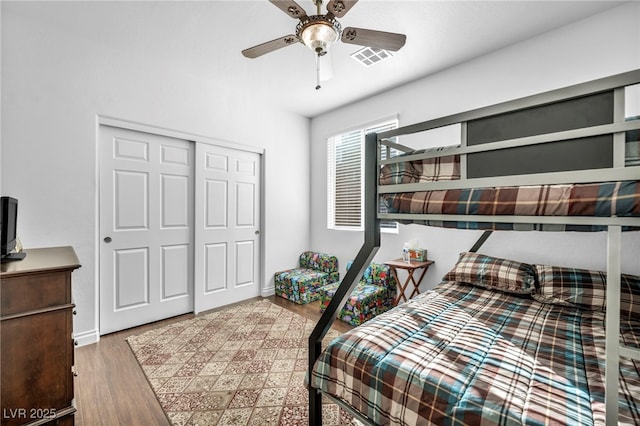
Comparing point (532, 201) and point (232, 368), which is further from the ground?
point (532, 201)

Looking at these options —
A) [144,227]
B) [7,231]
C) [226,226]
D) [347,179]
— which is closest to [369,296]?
[347,179]

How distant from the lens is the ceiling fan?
1.52 meters

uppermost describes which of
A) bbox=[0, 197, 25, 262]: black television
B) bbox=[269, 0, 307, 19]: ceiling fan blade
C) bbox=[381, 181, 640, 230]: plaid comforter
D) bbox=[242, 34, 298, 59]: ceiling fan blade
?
bbox=[269, 0, 307, 19]: ceiling fan blade

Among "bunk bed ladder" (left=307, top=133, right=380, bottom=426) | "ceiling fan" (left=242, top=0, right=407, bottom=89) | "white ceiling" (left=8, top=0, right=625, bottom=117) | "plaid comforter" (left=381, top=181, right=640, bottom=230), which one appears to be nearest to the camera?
"plaid comforter" (left=381, top=181, right=640, bottom=230)

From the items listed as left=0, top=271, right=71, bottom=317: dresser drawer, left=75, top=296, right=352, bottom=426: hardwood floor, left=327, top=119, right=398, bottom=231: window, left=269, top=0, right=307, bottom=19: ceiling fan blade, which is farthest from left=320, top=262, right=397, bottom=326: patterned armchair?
left=269, top=0, right=307, bottom=19: ceiling fan blade

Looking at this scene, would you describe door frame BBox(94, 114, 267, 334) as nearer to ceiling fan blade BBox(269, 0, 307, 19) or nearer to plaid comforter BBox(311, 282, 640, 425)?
ceiling fan blade BBox(269, 0, 307, 19)

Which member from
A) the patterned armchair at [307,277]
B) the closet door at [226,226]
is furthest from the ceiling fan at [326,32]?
the patterned armchair at [307,277]

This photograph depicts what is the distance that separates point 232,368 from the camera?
207cm

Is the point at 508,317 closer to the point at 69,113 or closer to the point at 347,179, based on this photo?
the point at 347,179

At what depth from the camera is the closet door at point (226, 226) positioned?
126 inches

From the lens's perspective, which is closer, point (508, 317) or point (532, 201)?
point (532, 201)

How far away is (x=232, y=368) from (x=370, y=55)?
3033 millimetres

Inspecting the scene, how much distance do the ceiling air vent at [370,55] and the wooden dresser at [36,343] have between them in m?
2.74

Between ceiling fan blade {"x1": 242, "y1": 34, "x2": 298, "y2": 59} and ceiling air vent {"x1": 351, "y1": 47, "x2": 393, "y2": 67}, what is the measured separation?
1048 mm
